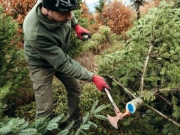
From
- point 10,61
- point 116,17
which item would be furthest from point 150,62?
point 116,17

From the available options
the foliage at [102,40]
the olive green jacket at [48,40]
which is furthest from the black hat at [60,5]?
the foliage at [102,40]

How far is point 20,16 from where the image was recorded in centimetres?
759

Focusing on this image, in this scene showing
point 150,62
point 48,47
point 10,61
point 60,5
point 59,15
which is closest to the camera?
point 60,5

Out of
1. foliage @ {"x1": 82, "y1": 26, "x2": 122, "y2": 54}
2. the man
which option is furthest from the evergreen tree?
foliage @ {"x1": 82, "y1": 26, "x2": 122, "y2": 54}

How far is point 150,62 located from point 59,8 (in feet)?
4.72

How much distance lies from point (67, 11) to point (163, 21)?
4.31ft

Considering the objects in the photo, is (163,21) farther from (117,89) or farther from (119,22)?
(119,22)

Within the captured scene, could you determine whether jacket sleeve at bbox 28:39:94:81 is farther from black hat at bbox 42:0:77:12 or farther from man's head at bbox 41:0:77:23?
black hat at bbox 42:0:77:12

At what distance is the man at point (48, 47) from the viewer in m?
2.62

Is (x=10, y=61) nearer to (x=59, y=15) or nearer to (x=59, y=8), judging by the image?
(x=59, y=15)

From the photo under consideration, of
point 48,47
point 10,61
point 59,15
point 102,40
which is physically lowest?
point 102,40

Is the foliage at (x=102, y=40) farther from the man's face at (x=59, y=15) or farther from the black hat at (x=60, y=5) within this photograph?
the black hat at (x=60, y=5)

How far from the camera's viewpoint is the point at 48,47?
287cm

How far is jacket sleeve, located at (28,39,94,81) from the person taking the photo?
2840mm
